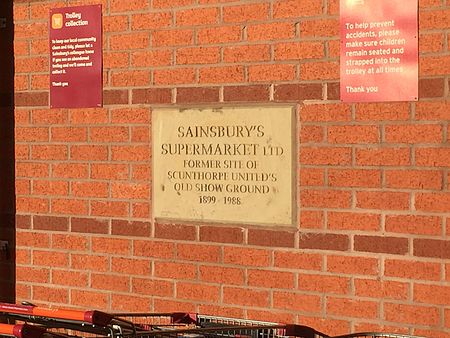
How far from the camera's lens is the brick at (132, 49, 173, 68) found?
5059 millimetres

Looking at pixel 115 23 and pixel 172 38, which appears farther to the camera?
pixel 115 23

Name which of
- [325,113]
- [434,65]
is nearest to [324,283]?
[325,113]

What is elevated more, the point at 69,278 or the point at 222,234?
the point at 222,234

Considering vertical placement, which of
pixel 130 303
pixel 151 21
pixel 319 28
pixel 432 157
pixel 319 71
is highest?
pixel 151 21

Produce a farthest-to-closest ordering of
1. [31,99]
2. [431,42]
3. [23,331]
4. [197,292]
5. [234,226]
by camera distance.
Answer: [31,99]
[197,292]
[234,226]
[431,42]
[23,331]

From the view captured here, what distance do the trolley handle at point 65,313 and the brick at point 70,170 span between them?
1449 mm

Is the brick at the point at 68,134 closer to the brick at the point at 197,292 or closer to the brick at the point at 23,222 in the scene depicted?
the brick at the point at 23,222

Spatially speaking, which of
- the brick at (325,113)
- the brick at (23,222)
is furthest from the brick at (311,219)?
the brick at (23,222)

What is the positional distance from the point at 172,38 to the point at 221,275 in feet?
4.38

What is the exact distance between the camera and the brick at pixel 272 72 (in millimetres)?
4697

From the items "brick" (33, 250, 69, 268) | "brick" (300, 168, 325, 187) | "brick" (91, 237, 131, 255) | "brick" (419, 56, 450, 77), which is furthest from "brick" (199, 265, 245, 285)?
"brick" (419, 56, 450, 77)

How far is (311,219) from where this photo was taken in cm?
467

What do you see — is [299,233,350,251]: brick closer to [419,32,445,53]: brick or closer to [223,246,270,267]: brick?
[223,246,270,267]: brick

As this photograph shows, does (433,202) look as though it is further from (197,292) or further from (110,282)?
(110,282)
